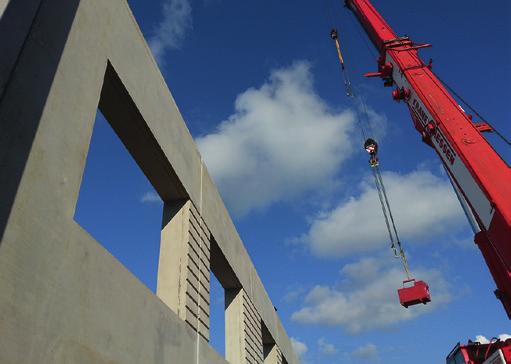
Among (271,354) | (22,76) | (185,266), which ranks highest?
(271,354)

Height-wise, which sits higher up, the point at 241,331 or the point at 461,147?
the point at 461,147

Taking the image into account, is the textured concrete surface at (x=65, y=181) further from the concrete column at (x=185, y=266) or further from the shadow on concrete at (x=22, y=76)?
the concrete column at (x=185, y=266)

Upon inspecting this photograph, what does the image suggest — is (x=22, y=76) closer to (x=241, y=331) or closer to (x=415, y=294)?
(x=241, y=331)

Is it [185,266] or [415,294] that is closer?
[185,266]

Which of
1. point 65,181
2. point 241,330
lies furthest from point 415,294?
point 65,181

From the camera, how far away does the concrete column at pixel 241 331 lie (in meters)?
11.2

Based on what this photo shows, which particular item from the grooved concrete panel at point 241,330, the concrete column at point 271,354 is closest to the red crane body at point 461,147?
the grooved concrete panel at point 241,330

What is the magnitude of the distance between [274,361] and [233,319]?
18.2 feet

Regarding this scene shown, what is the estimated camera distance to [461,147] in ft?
29.4

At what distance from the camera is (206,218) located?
971 centimetres

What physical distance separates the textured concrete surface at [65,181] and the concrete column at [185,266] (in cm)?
53

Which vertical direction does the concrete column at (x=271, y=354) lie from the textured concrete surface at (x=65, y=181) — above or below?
above

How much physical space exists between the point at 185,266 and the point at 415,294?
767 centimetres

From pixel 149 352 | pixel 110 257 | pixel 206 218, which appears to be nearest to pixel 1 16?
pixel 110 257
